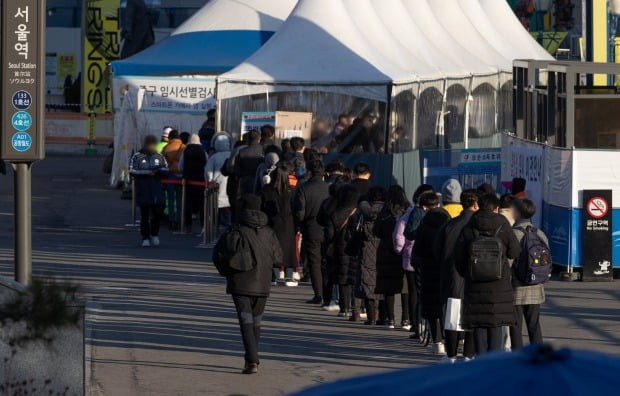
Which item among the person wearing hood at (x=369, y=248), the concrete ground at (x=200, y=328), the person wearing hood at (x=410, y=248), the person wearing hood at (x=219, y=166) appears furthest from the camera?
the person wearing hood at (x=219, y=166)

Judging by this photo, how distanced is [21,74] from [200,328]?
4255mm

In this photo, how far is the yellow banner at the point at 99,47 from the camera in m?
37.4

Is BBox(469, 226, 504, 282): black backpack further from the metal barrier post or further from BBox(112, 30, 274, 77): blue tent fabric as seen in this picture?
BBox(112, 30, 274, 77): blue tent fabric

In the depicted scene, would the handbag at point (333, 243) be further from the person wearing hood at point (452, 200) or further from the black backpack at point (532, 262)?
the black backpack at point (532, 262)

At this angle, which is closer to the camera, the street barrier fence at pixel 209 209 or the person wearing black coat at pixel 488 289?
the person wearing black coat at pixel 488 289

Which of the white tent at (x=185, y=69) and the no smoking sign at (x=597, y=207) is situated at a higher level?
the white tent at (x=185, y=69)

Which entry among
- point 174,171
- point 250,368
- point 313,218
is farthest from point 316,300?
point 174,171

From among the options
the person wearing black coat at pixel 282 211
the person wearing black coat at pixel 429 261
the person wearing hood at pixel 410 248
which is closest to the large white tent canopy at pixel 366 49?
the person wearing black coat at pixel 282 211

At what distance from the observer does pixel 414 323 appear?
13.0m

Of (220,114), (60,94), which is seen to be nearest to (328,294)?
(220,114)

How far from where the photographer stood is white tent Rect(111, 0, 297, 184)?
2698 centimetres

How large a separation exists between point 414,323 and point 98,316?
11.1 feet

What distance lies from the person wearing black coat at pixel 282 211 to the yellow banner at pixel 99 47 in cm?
2169

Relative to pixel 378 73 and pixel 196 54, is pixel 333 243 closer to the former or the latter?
pixel 378 73
